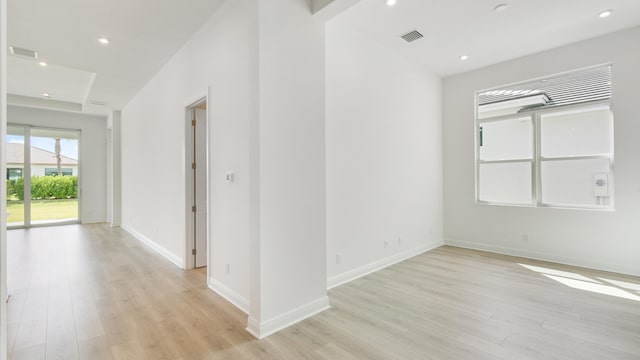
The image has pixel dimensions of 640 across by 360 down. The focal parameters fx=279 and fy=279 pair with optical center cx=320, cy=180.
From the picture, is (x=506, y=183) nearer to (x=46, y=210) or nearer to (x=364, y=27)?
(x=364, y=27)

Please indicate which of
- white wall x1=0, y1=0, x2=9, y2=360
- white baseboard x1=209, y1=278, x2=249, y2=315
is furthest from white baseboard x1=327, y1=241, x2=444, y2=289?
white wall x1=0, y1=0, x2=9, y2=360

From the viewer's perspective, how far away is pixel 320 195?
285 cm

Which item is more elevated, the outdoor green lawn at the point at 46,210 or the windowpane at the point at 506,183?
the windowpane at the point at 506,183

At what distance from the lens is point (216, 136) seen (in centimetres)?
325

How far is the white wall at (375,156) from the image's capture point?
355 centimetres

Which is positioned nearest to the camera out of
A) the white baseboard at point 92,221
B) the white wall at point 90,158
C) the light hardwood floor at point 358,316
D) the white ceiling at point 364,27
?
the light hardwood floor at point 358,316

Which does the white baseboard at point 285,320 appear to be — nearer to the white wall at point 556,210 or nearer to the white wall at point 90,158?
the white wall at point 556,210

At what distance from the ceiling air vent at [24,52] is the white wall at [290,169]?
4.25 metres

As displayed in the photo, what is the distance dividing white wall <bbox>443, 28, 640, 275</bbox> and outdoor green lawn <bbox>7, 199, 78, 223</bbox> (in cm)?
1014

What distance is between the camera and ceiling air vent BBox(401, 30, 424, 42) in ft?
12.8

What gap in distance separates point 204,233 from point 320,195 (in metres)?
2.18

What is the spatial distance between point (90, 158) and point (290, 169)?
8722 mm

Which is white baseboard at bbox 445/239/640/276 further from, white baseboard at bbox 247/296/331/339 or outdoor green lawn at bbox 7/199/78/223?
outdoor green lawn at bbox 7/199/78/223

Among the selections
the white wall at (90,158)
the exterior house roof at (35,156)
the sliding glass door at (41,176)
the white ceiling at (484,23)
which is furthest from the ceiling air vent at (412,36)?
the exterior house roof at (35,156)
